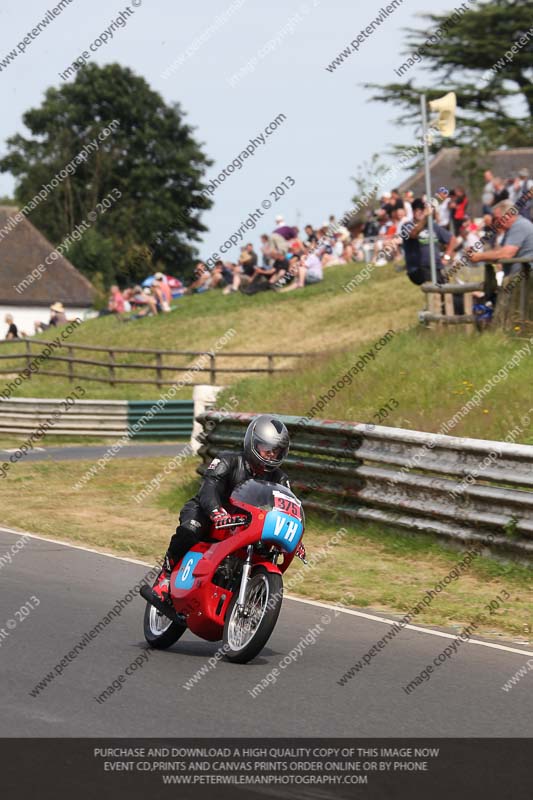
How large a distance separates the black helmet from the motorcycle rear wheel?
114cm

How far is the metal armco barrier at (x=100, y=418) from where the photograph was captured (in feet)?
88.3

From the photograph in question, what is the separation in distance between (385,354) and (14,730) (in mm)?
Answer: 11407

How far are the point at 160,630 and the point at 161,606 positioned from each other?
0.21 meters

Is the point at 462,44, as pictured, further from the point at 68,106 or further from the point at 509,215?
the point at 509,215

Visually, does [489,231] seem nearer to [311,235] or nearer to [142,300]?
[311,235]

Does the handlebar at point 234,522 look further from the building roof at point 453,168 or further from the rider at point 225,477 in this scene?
the building roof at point 453,168

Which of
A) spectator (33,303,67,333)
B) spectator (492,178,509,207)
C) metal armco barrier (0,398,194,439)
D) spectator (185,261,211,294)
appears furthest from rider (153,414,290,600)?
spectator (33,303,67,333)

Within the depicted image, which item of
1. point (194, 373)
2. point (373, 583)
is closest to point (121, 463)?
point (373, 583)

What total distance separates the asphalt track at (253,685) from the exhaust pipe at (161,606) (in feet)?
0.75

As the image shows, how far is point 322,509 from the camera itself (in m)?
14.1

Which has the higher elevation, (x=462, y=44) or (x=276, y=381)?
(x=462, y=44)

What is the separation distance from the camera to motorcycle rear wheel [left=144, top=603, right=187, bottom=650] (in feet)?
28.2
